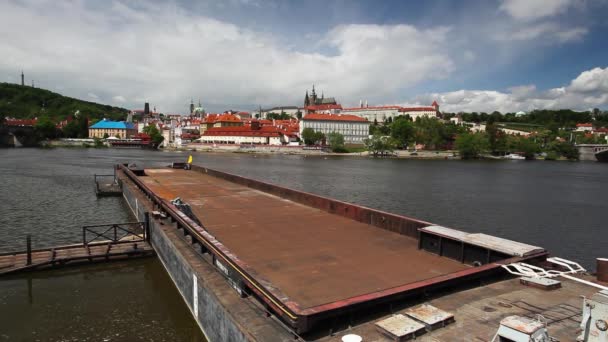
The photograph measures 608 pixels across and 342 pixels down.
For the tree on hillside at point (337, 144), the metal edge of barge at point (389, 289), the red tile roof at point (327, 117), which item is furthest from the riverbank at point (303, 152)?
the metal edge of barge at point (389, 289)

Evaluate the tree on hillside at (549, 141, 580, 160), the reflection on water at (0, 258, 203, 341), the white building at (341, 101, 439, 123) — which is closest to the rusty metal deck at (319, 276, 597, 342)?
the reflection on water at (0, 258, 203, 341)

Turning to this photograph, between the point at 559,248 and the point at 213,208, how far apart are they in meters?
17.1

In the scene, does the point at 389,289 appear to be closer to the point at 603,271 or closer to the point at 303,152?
the point at 603,271

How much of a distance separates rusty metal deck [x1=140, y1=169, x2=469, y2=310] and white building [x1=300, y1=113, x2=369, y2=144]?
13102cm

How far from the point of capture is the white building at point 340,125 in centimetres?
14711

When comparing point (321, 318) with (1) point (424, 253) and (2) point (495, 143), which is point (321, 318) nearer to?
(1) point (424, 253)

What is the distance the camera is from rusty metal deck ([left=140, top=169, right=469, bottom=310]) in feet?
26.1

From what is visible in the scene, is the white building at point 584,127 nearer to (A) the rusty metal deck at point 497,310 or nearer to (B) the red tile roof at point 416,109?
(B) the red tile roof at point 416,109

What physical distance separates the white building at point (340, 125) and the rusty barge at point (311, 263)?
13233cm

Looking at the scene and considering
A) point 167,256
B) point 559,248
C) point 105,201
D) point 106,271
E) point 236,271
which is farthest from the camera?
point 105,201

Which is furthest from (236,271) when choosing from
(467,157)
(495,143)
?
(495,143)

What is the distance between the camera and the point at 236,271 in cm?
737

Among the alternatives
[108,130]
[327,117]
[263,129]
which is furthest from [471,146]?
[108,130]

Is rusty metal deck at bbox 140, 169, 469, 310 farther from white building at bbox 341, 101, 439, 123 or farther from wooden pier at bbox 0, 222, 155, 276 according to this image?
white building at bbox 341, 101, 439, 123
